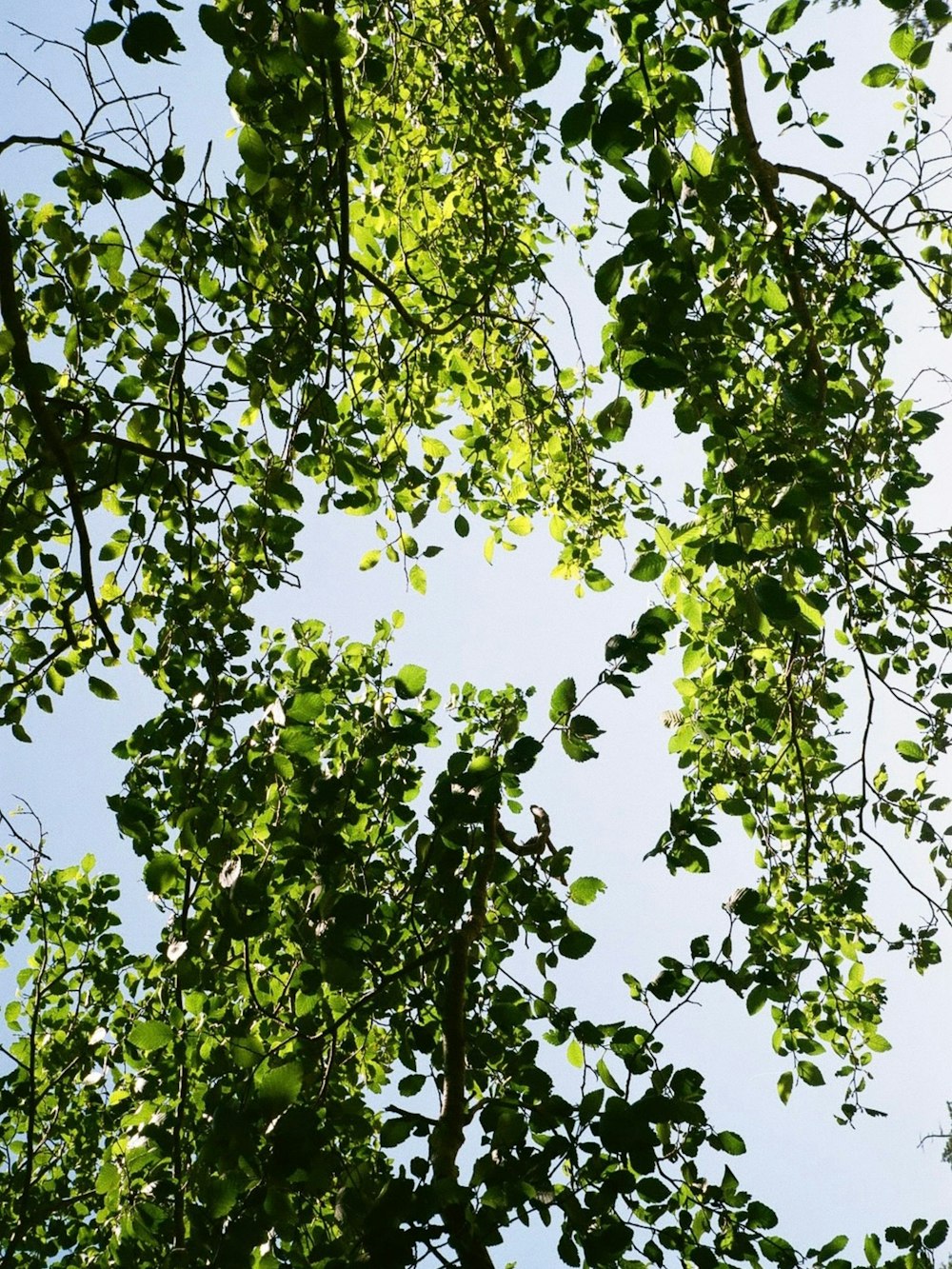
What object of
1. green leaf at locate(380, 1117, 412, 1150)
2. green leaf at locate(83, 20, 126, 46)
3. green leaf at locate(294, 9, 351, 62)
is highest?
green leaf at locate(294, 9, 351, 62)

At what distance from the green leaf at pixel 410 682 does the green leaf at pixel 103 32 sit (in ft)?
4.05

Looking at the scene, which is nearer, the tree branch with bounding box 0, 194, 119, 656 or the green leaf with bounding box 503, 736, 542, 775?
the green leaf with bounding box 503, 736, 542, 775

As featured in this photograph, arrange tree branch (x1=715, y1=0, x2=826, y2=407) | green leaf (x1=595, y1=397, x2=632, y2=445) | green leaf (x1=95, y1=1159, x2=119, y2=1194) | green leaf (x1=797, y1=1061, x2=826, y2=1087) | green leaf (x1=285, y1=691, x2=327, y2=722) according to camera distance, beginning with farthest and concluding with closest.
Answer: tree branch (x1=715, y1=0, x2=826, y2=407) < green leaf (x1=797, y1=1061, x2=826, y2=1087) < green leaf (x1=595, y1=397, x2=632, y2=445) < green leaf (x1=285, y1=691, x2=327, y2=722) < green leaf (x1=95, y1=1159, x2=119, y2=1194)

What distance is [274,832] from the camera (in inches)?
74.1

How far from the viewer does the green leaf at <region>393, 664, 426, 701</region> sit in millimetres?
2004

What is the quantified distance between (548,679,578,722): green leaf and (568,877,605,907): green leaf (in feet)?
1.11

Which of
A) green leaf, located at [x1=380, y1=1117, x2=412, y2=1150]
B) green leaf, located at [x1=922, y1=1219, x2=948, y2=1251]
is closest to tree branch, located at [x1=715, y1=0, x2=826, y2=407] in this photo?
green leaf, located at [x1=922, y1=1219, x2=948, y2=1251]

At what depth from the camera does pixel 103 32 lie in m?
1.64

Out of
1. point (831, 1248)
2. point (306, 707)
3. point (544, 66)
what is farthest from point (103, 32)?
point (831, 1248)

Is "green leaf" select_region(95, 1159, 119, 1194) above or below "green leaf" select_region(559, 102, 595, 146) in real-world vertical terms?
below

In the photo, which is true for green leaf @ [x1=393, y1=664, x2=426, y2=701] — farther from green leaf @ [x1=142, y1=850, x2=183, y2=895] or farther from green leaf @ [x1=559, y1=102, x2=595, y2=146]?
green leaf @ [x1=559, y1=102, x2=595, y2=146]

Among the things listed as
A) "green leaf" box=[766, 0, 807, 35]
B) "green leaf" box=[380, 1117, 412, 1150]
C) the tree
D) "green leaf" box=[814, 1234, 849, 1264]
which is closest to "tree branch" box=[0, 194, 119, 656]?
the tree

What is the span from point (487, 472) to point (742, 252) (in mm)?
1838

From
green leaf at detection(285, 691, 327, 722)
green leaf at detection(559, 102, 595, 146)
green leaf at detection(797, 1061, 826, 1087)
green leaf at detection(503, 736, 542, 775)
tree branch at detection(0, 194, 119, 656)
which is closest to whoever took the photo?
green leaf at detection(559, 102, 595, 146)
